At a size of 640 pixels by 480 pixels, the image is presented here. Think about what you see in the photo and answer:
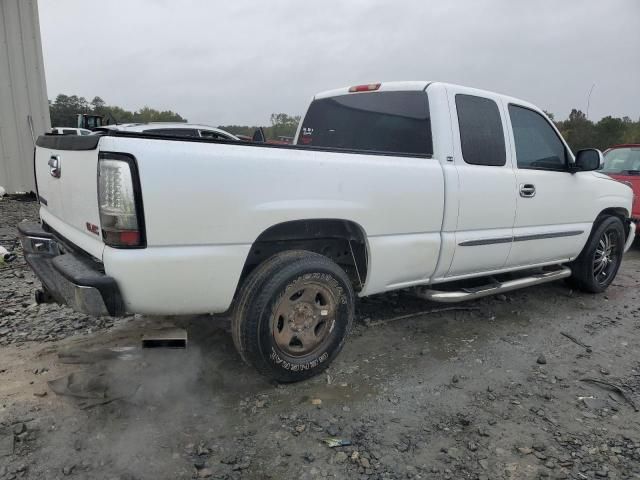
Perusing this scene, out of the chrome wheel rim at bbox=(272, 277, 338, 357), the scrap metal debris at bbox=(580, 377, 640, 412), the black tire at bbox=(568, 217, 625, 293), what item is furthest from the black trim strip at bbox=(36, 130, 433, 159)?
the black tire at bbox=(568, 217, 625, 293)

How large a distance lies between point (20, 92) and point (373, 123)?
890 centimetres

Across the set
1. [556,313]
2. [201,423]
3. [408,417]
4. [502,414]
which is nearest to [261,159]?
[201,423]

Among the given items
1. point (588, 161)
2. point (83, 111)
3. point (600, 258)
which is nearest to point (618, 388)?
point (588, 161)

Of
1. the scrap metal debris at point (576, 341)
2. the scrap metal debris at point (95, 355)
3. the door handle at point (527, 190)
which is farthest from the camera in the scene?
the door handle at point (527, 190)

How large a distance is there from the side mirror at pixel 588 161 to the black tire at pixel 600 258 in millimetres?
840

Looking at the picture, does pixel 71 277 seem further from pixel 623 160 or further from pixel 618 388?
pixel 623 160

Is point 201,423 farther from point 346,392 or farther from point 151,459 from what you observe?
point 346,392

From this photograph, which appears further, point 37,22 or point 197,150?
point 37,22

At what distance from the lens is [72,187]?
2.71 m

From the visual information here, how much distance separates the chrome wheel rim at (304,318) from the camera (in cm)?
289

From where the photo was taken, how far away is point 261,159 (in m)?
2.61

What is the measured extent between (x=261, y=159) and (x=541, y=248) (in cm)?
296

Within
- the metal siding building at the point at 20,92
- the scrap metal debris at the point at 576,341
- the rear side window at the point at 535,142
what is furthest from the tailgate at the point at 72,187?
the metal siding building at the point at 20,92

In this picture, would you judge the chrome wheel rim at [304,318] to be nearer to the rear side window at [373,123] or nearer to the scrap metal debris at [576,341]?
the rear side window at [373,123]
